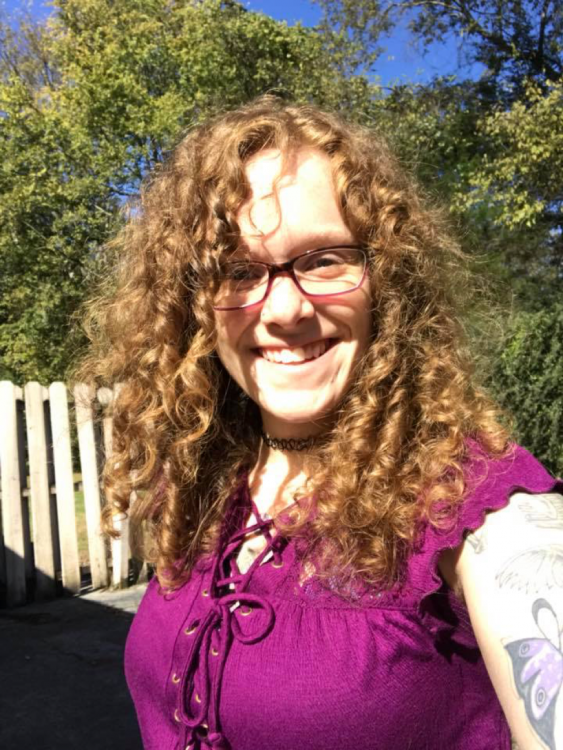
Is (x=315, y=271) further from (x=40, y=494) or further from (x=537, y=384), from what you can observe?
(x=537, y=384)

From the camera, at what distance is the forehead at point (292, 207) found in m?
1.31

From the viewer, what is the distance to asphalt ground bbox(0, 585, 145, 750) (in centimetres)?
346

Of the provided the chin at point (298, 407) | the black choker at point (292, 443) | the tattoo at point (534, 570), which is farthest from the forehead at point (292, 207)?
the tattoo at point (534, 570)

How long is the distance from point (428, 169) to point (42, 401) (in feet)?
29.5

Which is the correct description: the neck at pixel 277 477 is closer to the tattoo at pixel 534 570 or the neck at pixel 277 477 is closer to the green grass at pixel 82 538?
the tattoo at pixel 534 570

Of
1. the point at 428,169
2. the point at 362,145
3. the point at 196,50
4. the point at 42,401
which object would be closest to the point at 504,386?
the point at 42,401

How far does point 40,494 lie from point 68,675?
166 centimetres

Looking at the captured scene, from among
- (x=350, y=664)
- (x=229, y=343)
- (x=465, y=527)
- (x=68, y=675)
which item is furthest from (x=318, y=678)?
(x=68, y=675)

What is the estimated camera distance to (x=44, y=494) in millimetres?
5348

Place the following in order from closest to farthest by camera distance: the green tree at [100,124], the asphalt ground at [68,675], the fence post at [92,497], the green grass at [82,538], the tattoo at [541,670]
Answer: the tattoo at [541,670]
the asphalt ground at [68,675]
the fence post at [92,497]
the green grass at [82,538]
the green tree at [100,124]

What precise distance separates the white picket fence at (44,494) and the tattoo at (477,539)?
173 inches

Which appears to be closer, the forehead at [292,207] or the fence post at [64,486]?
the forehead at [292,207]

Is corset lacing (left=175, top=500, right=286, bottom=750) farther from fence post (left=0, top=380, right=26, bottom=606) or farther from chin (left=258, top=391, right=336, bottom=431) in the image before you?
fence post (left=0, top=380, right=26, bottom=606)

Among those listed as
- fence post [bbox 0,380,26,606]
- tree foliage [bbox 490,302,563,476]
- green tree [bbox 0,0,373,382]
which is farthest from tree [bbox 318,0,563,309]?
fence post [bbox 0,380,26,606]
